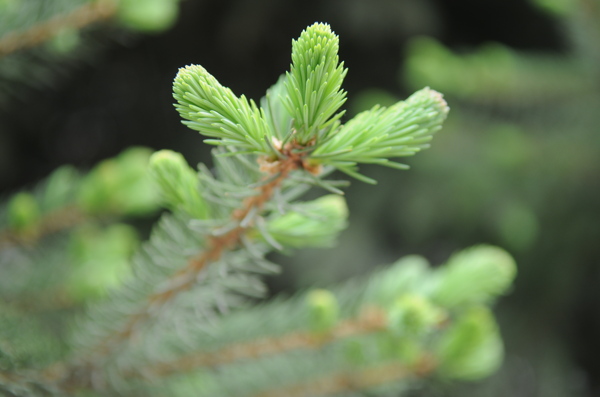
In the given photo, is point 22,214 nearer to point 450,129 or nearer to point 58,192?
point 58,192

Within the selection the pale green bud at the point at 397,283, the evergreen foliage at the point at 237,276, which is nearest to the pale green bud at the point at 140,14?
the evergreen foliage at the point at 237,276

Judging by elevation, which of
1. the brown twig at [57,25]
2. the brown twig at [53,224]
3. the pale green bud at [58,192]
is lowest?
the brown twig at [53,224]

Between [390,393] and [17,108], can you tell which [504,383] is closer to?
[390,393]

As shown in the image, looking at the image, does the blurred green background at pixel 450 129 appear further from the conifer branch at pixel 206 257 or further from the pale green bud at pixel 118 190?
the conifer branch at pixel 206 257

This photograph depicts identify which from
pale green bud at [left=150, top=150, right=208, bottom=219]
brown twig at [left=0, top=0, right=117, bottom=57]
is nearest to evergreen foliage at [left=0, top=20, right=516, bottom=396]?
pale green bud at [left=150, top=150, right=208, bottom=219]

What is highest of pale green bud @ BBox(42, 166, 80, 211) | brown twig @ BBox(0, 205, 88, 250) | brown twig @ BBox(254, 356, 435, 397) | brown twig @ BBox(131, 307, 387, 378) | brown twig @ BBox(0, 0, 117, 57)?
brown twig @ BBox(0, 0, 117, 57)

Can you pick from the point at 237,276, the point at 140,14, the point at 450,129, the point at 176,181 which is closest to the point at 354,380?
the point at 237,276

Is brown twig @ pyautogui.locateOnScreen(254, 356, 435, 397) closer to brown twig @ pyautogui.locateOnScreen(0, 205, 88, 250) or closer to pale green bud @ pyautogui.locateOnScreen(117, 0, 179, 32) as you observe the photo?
brown twig @ pyautogui.locateOnScreen(0, 205, 88, 250)
